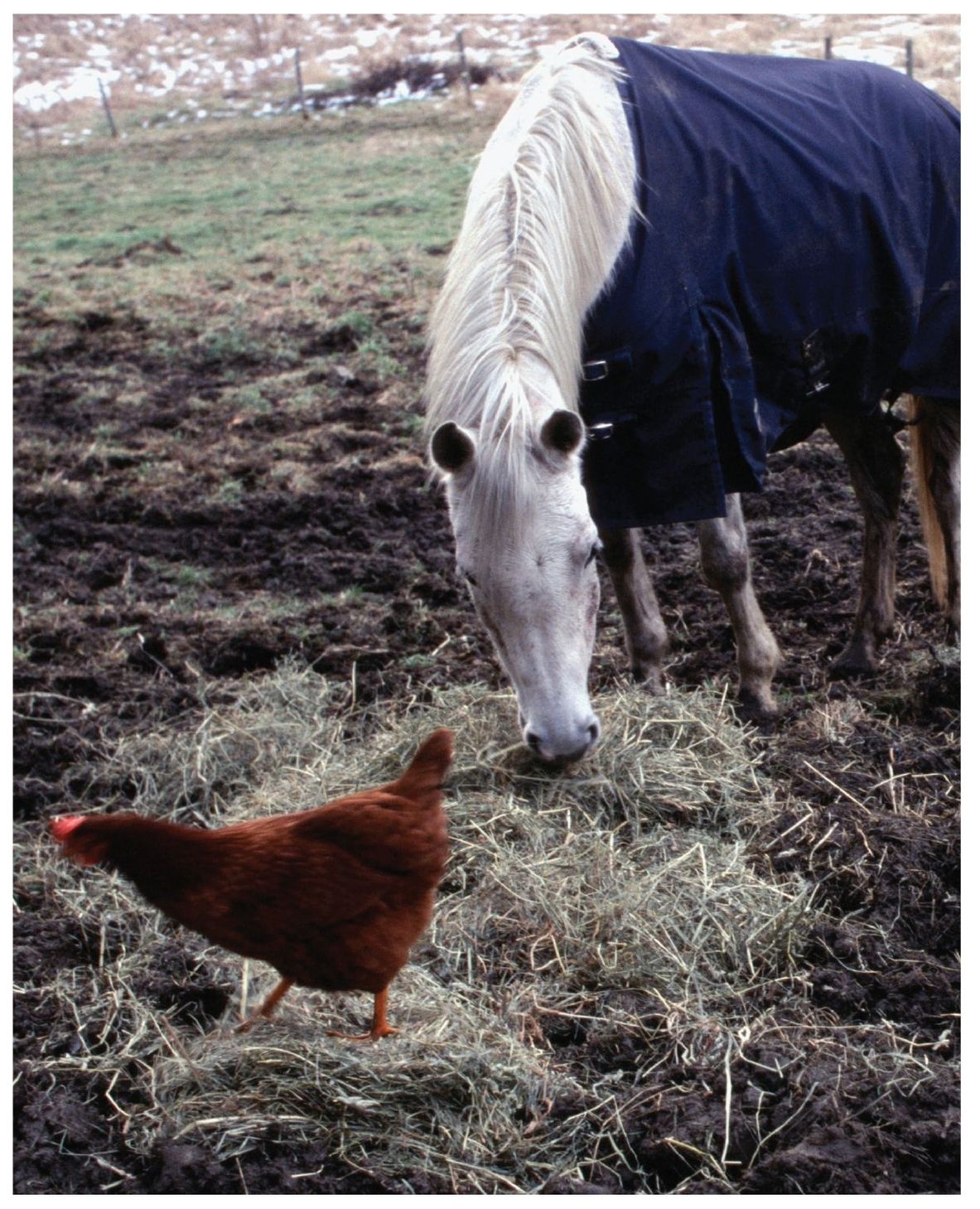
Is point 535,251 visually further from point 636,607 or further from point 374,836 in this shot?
point 374,836

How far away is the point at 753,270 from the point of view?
3352 millimetres

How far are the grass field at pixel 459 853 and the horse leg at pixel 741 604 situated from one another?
13 centimetres

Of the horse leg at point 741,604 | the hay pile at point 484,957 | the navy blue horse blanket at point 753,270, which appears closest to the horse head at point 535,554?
the hay pile at point 484,957

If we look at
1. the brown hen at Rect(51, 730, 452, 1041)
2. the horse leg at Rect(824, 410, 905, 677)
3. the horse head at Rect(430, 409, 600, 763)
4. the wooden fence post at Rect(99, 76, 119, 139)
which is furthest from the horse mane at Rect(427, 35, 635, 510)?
the wooden fence post at Rect(99, 76, 119, 139)

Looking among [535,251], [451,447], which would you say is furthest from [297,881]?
[535,251]

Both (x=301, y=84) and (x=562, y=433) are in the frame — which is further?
(x=301, y=84)

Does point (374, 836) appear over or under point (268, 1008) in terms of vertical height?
over

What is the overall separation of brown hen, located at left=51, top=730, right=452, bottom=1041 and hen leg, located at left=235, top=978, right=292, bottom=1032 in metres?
0.18

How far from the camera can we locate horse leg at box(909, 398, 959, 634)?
4.24 meters

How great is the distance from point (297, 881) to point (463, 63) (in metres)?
10.7

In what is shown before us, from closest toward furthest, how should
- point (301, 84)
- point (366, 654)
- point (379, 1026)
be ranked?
point (379, 1026) < point (366, 654) < point (301, 84)

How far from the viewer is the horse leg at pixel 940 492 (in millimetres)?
4242

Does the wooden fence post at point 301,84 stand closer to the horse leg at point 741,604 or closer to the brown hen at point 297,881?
the horse leg at point 741,604

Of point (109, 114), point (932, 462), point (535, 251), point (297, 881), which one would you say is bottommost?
point (932, 462)
